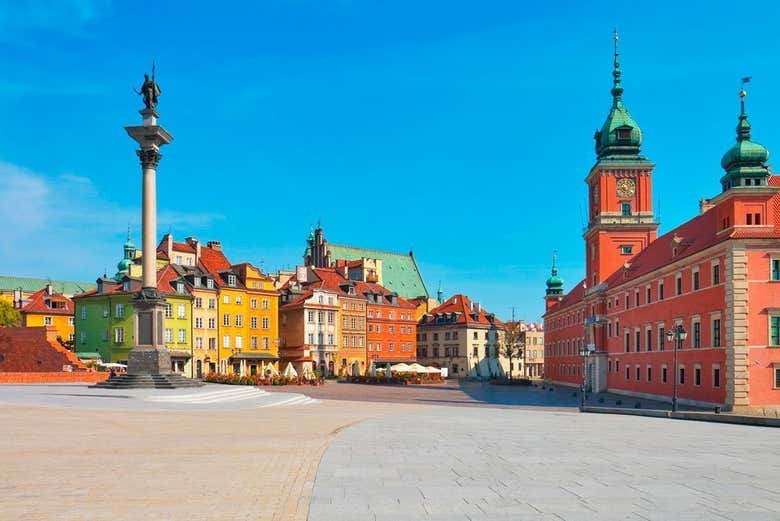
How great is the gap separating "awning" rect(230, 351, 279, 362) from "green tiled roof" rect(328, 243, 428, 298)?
149ft

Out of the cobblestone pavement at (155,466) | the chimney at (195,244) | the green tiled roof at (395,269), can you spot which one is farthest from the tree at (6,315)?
the cobblestone pavement at (155,466)

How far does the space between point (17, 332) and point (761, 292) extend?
178 feet

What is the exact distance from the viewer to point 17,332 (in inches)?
2370

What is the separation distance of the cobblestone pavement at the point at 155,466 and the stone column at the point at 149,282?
1286 cm

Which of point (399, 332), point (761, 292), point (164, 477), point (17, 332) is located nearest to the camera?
point (164, 477)

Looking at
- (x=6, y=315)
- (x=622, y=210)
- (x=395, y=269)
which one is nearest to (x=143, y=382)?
(x=622, y=210)

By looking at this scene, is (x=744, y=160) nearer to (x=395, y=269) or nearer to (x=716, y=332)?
(x=716, y=332)

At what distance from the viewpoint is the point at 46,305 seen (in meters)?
103

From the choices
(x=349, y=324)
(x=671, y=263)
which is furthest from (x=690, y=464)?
(x=349, y=324)

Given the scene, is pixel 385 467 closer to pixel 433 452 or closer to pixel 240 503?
pixel 433 452

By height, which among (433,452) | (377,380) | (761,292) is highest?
(761,292)

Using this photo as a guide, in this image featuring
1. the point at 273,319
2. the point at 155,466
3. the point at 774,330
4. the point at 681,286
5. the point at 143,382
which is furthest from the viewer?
the point at 273,319

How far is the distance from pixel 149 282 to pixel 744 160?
38.9m

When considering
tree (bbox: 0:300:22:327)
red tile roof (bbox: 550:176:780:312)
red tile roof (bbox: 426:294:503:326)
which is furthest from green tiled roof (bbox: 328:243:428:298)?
red tile roof (bbox: 550:176:780:312)
